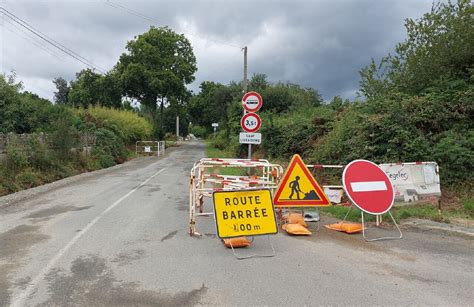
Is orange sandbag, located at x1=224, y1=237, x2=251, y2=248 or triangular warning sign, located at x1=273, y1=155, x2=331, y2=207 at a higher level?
triangular warning sign, located at x1=273, y1=155, x2=331, y2=207

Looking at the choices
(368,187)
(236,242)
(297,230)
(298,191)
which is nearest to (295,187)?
(298,191)

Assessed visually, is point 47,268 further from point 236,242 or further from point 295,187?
point 295,187

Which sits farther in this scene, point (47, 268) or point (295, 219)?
point (295, 219)

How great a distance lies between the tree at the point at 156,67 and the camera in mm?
49344

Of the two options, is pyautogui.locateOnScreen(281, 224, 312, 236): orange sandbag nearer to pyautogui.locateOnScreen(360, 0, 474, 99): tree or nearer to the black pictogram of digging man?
the black pictogram of digging man

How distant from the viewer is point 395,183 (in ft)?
28.2

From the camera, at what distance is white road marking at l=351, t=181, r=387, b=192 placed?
7.00 metres

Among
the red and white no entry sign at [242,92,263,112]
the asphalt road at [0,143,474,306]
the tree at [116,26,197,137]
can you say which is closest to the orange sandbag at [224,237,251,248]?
the asphalt road at [0,143,474,306]

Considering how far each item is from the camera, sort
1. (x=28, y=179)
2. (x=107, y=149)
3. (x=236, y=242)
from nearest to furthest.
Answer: (x=236, y=242) < (x=28, y=179) < (x=107, y=149)

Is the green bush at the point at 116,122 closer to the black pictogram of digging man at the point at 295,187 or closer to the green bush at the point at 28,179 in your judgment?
the green bush at the point at 28,179

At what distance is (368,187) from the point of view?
7.06m

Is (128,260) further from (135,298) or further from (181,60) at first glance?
(181,60)

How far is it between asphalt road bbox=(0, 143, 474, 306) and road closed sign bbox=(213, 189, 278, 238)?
0.98ft

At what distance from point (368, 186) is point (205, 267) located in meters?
3.65
